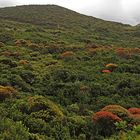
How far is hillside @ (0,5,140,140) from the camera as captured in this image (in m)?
14.1

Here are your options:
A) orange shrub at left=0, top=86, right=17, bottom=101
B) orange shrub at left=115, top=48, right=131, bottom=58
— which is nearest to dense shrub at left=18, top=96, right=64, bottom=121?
orange shrub at left=0, top=86, right=17, bottom=101

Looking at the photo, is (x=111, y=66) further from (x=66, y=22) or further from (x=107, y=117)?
(x=66, y=22)

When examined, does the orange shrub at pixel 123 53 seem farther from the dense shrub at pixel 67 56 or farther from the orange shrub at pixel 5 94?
the orange shrub at pixel 5 94

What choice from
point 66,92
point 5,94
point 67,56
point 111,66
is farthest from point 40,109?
point 67,56

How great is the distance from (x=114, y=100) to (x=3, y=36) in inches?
1148

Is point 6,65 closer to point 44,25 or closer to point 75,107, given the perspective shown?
point 75,107

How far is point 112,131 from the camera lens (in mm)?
14719

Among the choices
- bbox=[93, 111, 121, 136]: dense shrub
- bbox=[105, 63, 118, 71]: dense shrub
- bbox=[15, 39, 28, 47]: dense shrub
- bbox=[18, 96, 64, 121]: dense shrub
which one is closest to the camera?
bbox=[93, 111, 121, 136]: dense shrub

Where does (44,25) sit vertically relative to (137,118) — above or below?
below

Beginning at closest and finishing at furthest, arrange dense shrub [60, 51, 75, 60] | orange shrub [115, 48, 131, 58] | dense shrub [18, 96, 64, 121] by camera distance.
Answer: dense shrub [18, 96, 64, 121], dense shrub [60, 51, 75, 60], orange shrub [115, 48, 131, 58]

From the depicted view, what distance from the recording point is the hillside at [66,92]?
14141 millimetres

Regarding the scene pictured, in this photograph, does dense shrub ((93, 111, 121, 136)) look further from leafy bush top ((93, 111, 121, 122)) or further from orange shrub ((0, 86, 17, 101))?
orange shrub ((0, 86, 17, 101))

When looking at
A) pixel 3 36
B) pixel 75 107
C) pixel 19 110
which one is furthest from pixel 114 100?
pixel 3 36

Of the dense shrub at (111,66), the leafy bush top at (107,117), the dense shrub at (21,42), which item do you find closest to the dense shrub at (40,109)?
the leafy bush top at (107,117)
